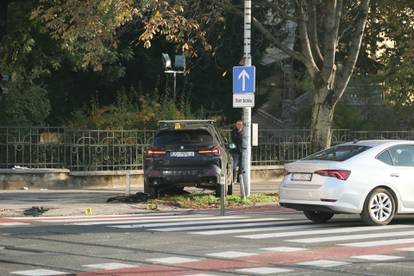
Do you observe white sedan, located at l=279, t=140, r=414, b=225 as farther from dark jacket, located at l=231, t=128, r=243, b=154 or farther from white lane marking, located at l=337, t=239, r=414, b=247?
dark jacket, located at l=231, t=128, r=243, b=154

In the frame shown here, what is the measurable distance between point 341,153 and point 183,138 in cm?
481

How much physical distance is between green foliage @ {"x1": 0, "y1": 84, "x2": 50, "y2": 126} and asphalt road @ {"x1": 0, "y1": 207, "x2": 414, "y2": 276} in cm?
1044

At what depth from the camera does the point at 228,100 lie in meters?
33.8

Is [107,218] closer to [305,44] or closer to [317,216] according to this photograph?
[317,216]

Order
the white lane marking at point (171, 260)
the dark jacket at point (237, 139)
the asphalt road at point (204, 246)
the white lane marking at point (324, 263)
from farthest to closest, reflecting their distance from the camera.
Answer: the dark jacket at point (237, 139) → the white lane marking at point (171, 260) → the white lane marking at point (324, 263) → the asphalt road at point (204, 246)

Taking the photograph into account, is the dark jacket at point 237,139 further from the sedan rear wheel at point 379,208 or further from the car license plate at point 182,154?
the sedan rear wheel at point 379,208

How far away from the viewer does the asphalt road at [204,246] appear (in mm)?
9055

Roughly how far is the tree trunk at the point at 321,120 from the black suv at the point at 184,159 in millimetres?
3518

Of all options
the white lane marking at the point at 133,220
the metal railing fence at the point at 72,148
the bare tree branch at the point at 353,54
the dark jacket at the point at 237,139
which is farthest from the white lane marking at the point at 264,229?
the metal railing fence at the point at 72,148

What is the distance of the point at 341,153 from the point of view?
13633 mm

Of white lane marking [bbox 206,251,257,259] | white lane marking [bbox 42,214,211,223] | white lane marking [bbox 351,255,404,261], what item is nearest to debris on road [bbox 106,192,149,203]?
white lane marking [bbox 42,214,211,223]

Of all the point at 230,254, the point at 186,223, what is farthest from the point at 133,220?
the point at 230,254

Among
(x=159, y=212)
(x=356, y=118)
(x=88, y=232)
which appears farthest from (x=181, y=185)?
(x=356, y=118)

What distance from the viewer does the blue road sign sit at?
1828 centimetres
